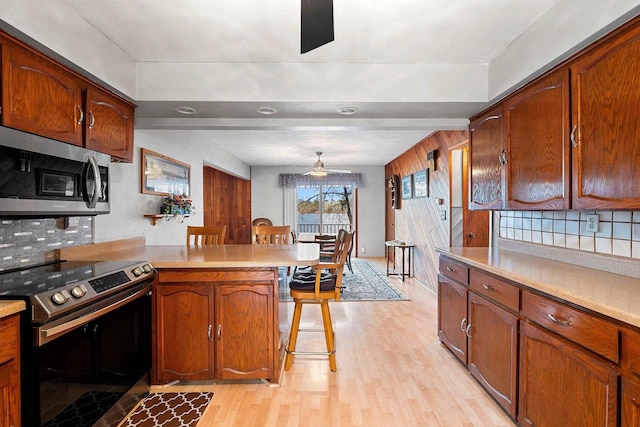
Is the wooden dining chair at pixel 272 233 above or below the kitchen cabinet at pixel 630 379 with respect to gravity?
above

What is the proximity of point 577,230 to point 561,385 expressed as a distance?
107cm

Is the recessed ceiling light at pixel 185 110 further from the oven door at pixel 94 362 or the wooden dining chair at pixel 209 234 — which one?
the oven door at pixel 94 362

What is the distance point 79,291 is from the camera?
4.82 ft

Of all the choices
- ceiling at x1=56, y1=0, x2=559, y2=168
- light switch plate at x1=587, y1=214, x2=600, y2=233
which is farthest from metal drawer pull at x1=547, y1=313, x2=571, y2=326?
ceiling at x1=56, y1=0, x2=559, y2=168

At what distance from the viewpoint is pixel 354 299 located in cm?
432

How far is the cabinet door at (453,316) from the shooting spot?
7.79ft

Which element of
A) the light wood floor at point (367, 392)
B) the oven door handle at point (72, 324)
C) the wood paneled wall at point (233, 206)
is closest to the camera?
the oven door handle at point (72, 324)

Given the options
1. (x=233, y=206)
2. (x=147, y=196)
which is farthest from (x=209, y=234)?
(x=233, y=206)

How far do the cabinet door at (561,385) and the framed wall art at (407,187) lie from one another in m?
4.47

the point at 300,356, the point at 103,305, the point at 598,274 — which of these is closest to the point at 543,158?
the point at 598,274

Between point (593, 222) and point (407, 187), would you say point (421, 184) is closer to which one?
point (407, 187)

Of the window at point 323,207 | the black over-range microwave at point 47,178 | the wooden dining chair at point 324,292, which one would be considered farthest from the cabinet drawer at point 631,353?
the window at point 323,207

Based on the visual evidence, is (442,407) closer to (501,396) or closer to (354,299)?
(501,396)

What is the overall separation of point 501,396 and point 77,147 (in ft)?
9.33
